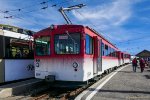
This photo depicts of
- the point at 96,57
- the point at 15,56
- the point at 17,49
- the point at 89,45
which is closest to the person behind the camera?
the point at 89,45

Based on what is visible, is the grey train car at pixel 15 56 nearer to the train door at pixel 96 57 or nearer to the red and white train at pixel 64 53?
the red and white train at pixel 64 53

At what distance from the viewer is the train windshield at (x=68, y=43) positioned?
1326 centimetres

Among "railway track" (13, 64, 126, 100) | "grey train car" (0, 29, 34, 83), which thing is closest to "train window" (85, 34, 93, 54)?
"railway track" (13, 64, 126, 100)

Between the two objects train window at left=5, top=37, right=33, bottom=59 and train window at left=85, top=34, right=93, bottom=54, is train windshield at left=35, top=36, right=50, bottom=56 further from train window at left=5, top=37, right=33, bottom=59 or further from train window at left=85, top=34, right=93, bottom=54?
train window at left=85, top=34, right=93, bottom=54

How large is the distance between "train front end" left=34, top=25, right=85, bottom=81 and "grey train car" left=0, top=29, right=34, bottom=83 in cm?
180

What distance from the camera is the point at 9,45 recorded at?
15.0m

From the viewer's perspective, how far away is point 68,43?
1336cm

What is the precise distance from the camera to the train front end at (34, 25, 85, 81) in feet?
43.1

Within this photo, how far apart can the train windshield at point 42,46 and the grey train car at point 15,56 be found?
5.05 feet

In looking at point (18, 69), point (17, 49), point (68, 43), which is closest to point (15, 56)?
point (17, 49)

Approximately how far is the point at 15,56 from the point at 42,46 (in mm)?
2139

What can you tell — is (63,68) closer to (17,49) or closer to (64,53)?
(64,53)

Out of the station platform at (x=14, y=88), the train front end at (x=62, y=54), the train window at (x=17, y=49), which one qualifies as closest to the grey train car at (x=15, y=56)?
the train window at (x=17, y=49)

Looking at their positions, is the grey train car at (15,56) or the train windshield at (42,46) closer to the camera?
the train windshield at (42,46)
